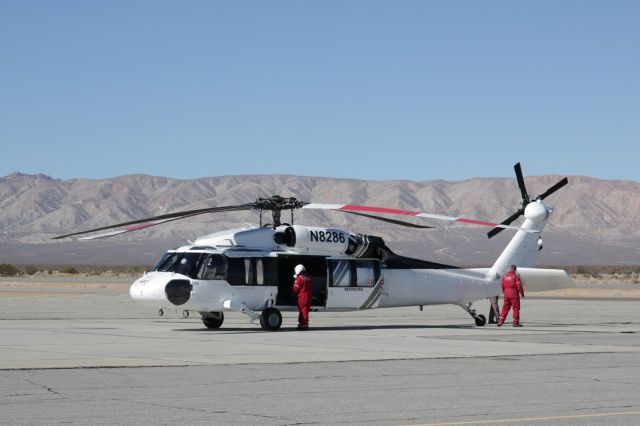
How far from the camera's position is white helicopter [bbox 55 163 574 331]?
28469 mm

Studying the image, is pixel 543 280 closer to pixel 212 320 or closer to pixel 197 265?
pixel 212 320

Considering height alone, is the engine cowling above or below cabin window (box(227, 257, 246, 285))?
above

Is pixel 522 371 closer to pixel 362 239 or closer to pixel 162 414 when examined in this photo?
pixel 162 414

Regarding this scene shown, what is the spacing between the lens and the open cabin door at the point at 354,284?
31.0 m

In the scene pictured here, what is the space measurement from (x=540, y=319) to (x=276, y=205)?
38.4 feet

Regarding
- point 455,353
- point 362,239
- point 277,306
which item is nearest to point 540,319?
point 362,239

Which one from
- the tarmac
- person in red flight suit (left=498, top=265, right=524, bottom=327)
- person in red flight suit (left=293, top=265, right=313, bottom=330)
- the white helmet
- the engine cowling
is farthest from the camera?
person in red flight suit (left=498, top=265, right=524, bottom=327)

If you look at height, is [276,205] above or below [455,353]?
above

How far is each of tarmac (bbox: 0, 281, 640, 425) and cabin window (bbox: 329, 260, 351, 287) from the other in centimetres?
134

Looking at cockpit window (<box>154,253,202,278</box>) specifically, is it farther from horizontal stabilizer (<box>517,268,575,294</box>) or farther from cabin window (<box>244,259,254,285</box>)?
horizontal stabilizer (<box>517,268,575,294</box>)

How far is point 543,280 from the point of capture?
110 feet

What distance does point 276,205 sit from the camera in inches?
1156

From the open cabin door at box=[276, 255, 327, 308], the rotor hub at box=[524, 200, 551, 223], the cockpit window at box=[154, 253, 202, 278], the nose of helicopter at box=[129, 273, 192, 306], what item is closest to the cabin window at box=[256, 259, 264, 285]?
the open cabin door at box=[276, 255, 327, 308]

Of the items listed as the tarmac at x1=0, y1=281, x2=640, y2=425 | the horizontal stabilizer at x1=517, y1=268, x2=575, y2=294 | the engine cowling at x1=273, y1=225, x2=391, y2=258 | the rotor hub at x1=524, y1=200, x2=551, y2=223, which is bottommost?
the tarmac at x1=0, y1=281, x2=640, y2=425
